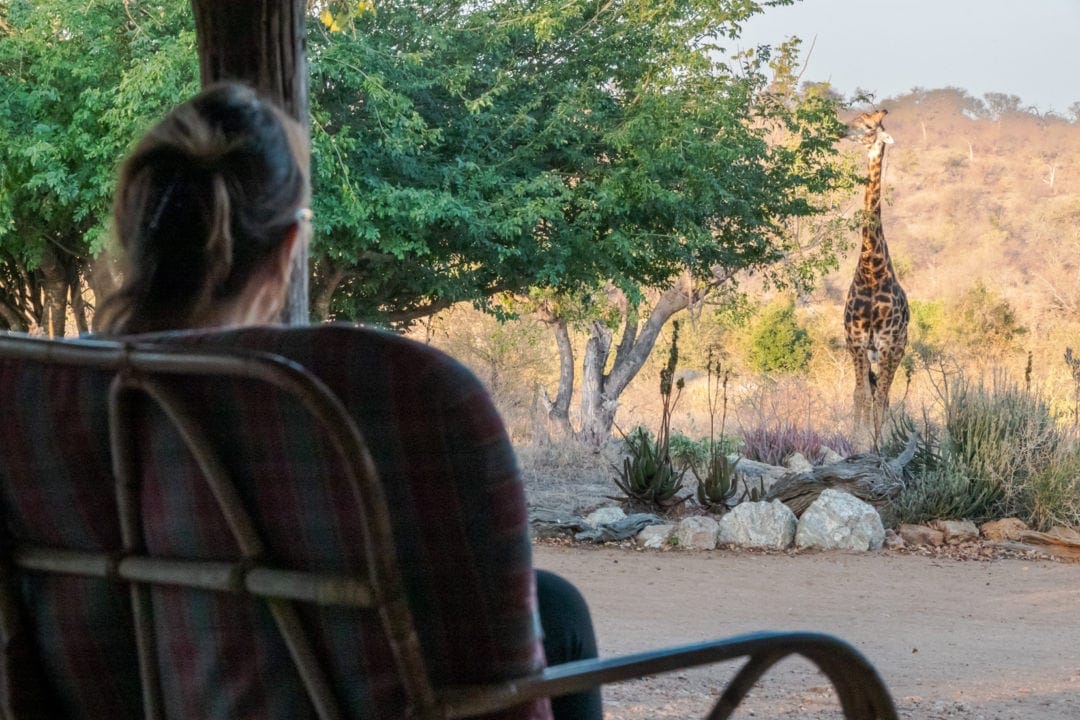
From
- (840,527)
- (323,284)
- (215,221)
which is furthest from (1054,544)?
(215,221)

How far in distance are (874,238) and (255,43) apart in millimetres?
9842

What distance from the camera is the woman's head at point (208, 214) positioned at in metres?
1.10

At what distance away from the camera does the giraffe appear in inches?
456

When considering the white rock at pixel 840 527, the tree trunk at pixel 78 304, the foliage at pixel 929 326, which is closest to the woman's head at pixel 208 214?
the white rock at pixel 840 527

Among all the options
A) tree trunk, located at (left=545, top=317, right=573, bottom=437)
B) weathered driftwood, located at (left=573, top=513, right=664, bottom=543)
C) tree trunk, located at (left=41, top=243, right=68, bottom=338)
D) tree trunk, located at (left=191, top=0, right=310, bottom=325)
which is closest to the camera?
tree trunk, located at (left=191, top=0, right=310, bottom=325)

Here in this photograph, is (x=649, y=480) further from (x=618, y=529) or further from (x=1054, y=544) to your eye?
(x=1054, y=544)

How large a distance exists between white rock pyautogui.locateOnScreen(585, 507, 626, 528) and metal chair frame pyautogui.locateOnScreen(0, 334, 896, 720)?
607 cm

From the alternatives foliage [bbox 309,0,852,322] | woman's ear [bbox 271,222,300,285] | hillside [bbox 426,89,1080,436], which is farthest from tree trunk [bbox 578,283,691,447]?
woman's ear [bbox 271,222,300,285]

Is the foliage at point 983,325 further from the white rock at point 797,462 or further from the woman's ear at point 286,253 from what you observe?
the woman's ear at point 286,253

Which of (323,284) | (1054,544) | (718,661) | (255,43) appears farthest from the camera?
(323,284)

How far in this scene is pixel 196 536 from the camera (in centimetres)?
89

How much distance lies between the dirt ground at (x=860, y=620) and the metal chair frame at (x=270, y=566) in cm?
231

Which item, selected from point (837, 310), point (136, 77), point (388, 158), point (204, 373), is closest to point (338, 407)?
point (204, 373)

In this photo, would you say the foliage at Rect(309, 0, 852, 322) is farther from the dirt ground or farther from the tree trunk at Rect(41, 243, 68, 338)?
the dirt ground
